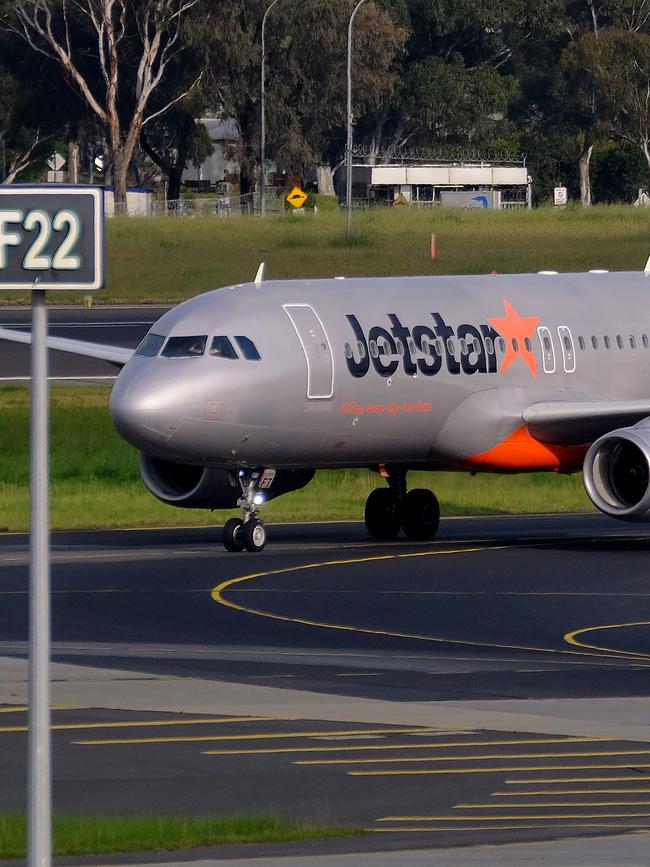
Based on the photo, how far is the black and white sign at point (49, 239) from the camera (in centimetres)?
1118

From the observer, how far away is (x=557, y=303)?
1439 inches

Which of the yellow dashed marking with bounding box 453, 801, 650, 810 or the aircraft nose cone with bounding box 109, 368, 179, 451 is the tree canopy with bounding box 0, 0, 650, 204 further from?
the yellow dashed marking with bounding box 453, 801, 650, 810

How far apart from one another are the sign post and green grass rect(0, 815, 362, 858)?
2.86m

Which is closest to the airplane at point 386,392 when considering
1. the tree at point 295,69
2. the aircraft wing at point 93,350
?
the aircraft wing at point 93,350

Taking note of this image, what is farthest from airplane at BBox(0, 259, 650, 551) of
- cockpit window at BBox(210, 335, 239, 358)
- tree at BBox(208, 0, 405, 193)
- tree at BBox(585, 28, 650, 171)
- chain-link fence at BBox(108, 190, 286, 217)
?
tree at BBox(585, 28, 650, 171)

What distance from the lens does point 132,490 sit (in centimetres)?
4362

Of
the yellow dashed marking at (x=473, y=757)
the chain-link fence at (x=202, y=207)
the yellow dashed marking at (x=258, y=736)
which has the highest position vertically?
the chain-link fence at (x=202, y=207)

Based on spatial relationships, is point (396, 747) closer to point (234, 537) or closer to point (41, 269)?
point (41, 269)

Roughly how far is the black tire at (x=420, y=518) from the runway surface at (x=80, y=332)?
2118 cm

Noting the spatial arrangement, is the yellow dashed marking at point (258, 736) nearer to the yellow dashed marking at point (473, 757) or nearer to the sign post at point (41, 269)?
the yellow dashed marking at point (473, 757)

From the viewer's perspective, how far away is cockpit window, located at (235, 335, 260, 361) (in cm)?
3238

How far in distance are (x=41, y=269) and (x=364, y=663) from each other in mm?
12295

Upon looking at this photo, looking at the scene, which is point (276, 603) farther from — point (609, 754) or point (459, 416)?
point (609, 754)

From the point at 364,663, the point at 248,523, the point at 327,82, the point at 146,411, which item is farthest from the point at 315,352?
the point at 327,82
